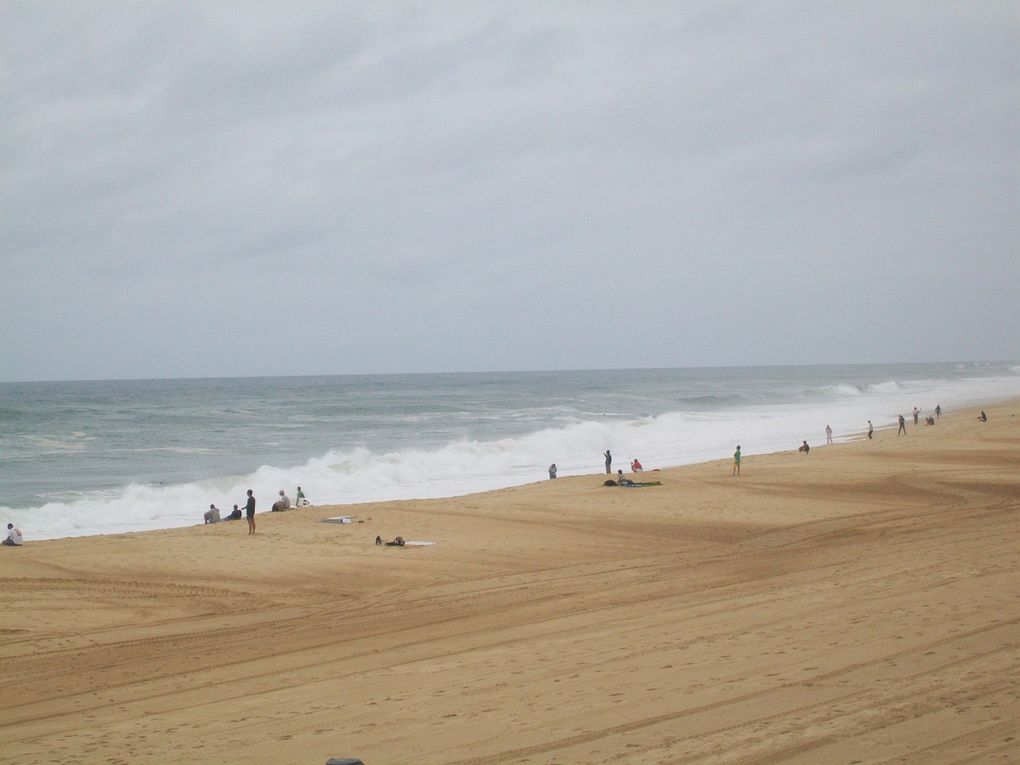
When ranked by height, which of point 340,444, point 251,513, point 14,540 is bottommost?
point 14,540

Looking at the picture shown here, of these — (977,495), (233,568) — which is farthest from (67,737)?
(977,495)

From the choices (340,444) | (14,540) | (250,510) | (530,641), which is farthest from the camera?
(340,444)

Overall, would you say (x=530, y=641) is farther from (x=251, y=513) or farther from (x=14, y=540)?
(x=14, y=540)

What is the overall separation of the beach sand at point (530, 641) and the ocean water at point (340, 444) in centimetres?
992

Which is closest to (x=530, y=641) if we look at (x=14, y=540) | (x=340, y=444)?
(x=14, y=540)

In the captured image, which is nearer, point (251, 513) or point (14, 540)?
point (14, 540)

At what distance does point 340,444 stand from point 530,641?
135ft

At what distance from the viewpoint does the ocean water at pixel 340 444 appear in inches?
1235

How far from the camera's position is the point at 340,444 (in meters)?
51.0

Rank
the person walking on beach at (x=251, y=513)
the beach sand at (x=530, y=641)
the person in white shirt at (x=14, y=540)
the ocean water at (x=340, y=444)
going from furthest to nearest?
the ocean water at (x=340, y=444), the person walking on beach at (x=251, y=513), the person in white shirt at (x=14, y=540), the beach sand at (x=530, y=641)

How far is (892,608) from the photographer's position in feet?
37.6

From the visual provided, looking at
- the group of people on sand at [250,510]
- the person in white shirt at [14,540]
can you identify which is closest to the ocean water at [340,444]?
the group of people on sand at [250,510]

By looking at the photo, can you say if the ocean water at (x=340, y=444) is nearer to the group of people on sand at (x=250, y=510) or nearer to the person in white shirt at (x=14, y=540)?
the group of people on sand at (x=250, y=510)

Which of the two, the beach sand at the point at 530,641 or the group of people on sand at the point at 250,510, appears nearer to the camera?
the beach sand at the point at 530,641
